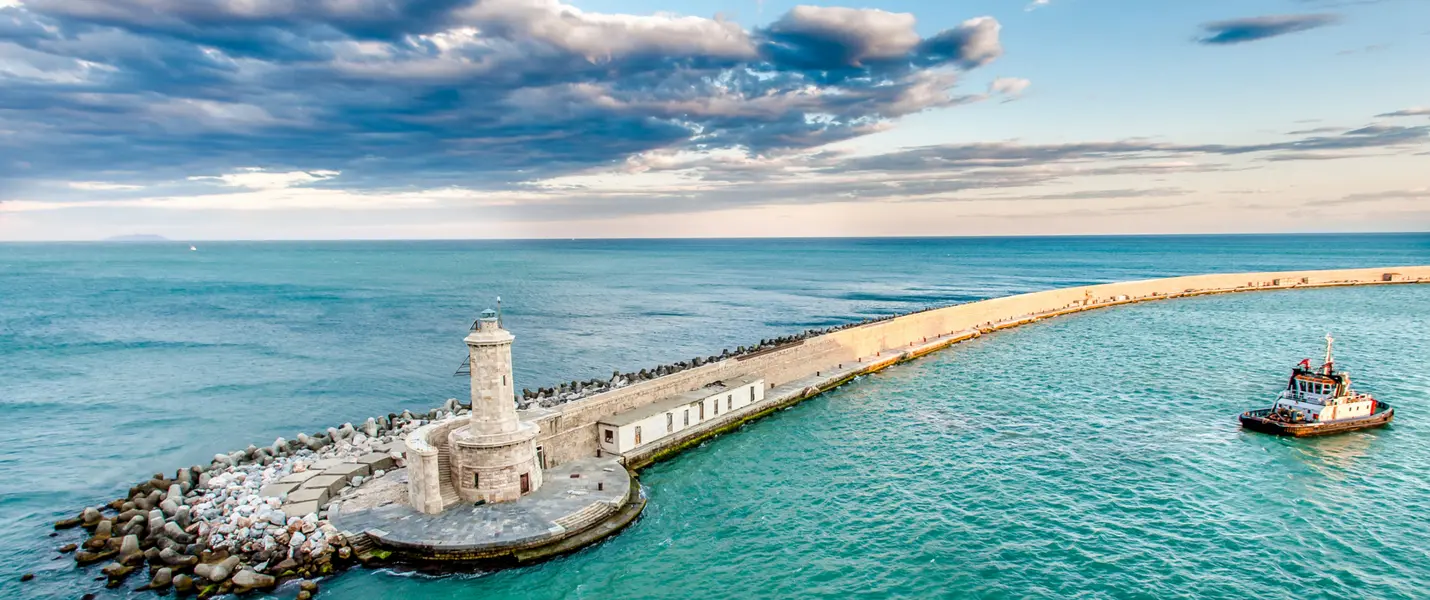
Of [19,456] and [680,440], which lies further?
[19,456]

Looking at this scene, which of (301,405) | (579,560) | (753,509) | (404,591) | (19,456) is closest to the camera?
(404,591)

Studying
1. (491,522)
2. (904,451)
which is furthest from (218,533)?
(904,451)

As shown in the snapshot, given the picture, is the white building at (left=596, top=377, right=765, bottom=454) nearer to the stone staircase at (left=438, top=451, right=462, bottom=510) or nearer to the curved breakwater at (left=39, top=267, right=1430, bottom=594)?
the curved breakwater at (left=39, top=267, right=1430, bottom=594)

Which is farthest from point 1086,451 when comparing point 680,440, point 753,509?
point 680,440

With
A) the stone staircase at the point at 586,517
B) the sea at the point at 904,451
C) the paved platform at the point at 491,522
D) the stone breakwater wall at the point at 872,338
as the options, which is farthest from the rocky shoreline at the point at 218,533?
the stone breakwater wall at the point at 872,338

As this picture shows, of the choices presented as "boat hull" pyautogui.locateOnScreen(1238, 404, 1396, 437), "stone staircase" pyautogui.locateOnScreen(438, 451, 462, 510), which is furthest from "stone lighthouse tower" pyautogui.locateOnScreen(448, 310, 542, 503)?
"boat hull" pyautogui.locateOnScreen(1238, 404, 1396, 437)

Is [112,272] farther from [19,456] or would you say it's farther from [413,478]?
[413,478]
